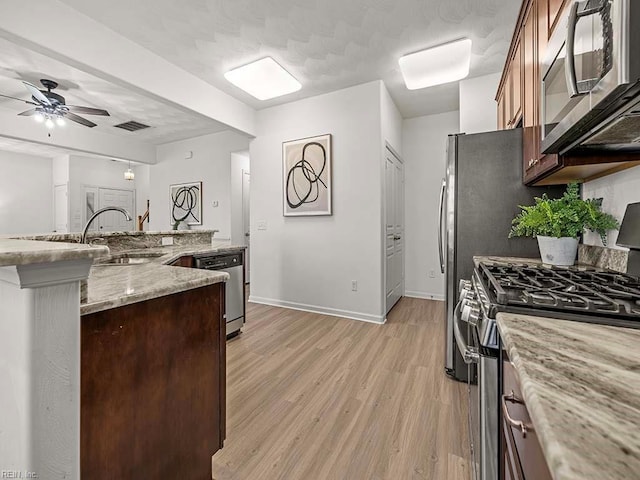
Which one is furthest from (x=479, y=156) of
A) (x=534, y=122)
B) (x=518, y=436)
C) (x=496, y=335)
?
(x=518, y=436)

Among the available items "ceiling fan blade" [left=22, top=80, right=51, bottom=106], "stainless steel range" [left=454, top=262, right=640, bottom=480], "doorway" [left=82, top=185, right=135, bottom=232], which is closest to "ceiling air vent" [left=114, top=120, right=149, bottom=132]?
"ceiling fan blade" [left=22, top=80, right=51, bottom=106]

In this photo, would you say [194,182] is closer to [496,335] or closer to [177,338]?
[177,338]

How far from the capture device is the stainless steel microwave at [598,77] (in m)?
0.69

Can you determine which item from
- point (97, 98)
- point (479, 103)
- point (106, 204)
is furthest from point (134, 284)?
point (106, 204)

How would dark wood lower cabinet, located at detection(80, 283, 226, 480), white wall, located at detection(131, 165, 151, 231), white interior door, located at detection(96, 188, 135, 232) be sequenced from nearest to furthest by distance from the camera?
dark wood lower cabinet, located at detection(80, 283, 226, 480) < white interior door, located at detection(96, 188, 135, 232) < white wall, located at detection(131, 165, 151, 231)

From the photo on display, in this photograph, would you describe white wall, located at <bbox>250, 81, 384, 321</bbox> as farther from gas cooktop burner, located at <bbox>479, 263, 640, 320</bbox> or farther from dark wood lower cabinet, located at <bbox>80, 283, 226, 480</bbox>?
dark wood lower cabinet, located at <bbox>80, 283, 226, 480</bbox>

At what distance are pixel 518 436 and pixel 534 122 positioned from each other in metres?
1.69

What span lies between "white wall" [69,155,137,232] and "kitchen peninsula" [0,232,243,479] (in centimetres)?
558

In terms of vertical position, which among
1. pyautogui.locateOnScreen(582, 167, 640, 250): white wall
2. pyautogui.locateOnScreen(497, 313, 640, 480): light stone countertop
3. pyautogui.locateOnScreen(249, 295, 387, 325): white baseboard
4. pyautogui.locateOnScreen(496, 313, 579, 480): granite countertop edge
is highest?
pyautogui.locateOnScreen(582, 167, 640, 250): white wall

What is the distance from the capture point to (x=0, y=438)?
0.75m

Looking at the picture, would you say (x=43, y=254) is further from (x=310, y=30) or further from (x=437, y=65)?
(x=437, y=65)

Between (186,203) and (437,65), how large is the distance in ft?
15.2

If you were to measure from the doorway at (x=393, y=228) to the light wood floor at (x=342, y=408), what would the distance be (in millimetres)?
849

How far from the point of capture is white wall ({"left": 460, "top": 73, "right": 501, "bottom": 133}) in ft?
10.4
